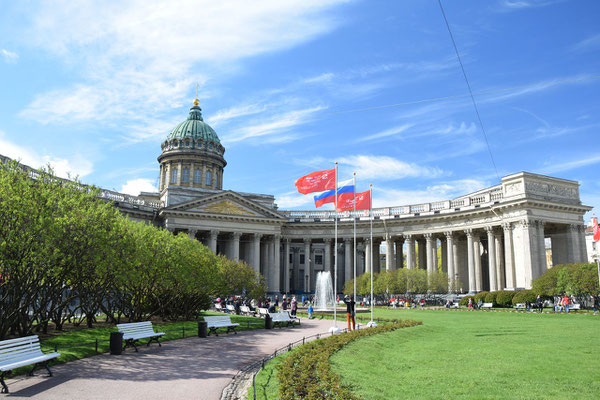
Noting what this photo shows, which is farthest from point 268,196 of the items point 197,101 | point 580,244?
point 580,244

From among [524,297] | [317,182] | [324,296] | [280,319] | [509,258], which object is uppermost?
[317,182]

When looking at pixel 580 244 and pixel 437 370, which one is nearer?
pixel 437 370

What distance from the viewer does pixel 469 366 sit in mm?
15852

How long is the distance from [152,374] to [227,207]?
59.1 meters

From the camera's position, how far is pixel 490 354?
1822 cm

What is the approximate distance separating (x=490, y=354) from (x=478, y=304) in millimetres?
38848

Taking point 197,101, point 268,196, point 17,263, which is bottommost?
point 17,263

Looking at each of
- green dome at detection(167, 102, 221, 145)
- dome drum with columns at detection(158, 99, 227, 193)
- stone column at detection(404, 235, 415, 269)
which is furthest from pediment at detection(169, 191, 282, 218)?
green dome at detection(167, 102, 221, 145)

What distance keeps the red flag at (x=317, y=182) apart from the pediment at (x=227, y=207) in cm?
4163

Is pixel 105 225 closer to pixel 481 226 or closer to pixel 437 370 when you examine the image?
pixel 437 370

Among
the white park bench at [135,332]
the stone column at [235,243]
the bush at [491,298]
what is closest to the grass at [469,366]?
the white park bench at [135,332]

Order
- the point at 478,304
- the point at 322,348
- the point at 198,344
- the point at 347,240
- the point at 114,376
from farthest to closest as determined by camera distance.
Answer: the point at 347,240 < the point at 478,304 < the point at 198,344 < the point at 322,348 < the point at 114,376

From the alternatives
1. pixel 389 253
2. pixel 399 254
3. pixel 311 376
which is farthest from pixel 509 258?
pixel 311 376

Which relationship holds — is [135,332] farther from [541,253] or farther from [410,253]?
[410,253]
